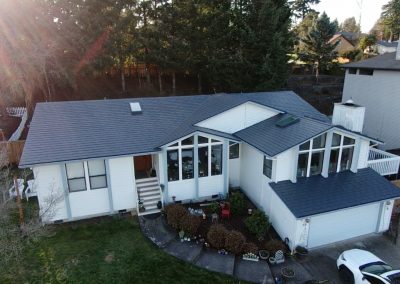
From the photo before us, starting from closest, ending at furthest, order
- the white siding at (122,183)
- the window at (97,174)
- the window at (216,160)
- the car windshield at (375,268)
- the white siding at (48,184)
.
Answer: the car windshield at (375,268), the white siding at (48,184), the window at (97,174), the white siding at (122,183), the window at (216,160)

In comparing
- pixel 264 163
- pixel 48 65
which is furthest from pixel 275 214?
pixel 48 65

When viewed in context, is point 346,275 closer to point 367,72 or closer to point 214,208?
point 214,208

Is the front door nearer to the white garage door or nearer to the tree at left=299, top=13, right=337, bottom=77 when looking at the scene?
the white garage door

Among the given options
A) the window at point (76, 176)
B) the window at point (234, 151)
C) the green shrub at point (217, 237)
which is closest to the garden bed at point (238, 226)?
the green shrub at point (217, 237)

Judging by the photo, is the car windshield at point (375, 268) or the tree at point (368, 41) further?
the tree at point (368, 41)

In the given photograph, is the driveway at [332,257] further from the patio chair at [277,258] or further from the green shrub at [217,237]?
the green shrub at [217,237]

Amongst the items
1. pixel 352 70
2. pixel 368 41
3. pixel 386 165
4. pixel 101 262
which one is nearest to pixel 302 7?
pixel 368 41
